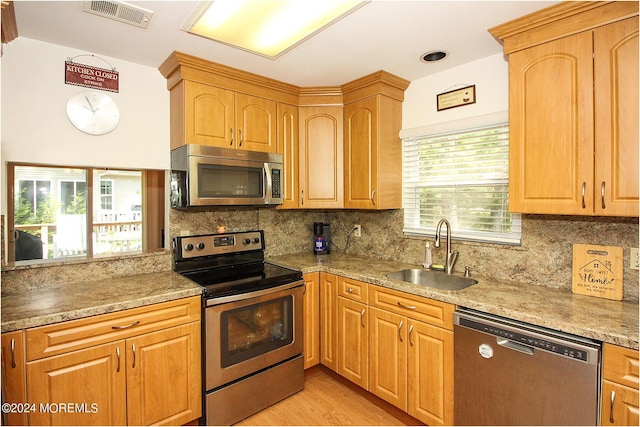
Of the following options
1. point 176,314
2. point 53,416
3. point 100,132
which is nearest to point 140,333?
point 176,314

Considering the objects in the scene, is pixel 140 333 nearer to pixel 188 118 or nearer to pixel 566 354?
pixel 188 118

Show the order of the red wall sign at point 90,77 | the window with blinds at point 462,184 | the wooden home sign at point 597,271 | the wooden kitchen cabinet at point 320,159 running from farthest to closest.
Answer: the wooden kitchen cabinet at point 320,159 → the window with blinds at point 462,184 → the red wall sign at point 90,77 → the wooden home sign at point 597,271

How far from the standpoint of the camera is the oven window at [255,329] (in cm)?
204

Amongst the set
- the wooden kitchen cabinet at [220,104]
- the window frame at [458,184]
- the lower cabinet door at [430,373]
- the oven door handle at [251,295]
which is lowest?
the lower cabinet door at [430,373]

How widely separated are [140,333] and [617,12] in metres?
2.75

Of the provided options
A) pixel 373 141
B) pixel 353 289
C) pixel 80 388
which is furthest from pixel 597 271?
pixel 80 388

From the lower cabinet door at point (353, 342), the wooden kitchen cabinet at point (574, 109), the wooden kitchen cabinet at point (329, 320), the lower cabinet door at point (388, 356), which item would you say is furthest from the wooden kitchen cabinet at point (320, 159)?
the wooden kitchen cabinet at point (574, 109)

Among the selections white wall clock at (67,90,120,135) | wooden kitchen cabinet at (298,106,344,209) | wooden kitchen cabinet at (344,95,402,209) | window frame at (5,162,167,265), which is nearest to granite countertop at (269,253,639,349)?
wooden kitchen cabinet at (344,95,402,209)

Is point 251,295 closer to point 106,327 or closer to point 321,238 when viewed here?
point 106,327

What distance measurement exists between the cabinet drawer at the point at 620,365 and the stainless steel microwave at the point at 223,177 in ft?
6.79

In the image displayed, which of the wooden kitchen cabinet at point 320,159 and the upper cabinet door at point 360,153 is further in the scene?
the wooden kitchen cabinet at point 320,159

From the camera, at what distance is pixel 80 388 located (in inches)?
63.3

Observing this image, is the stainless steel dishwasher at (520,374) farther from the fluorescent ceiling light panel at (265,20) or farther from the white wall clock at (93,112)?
the white wall clock at (93,112)

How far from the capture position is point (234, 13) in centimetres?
172
